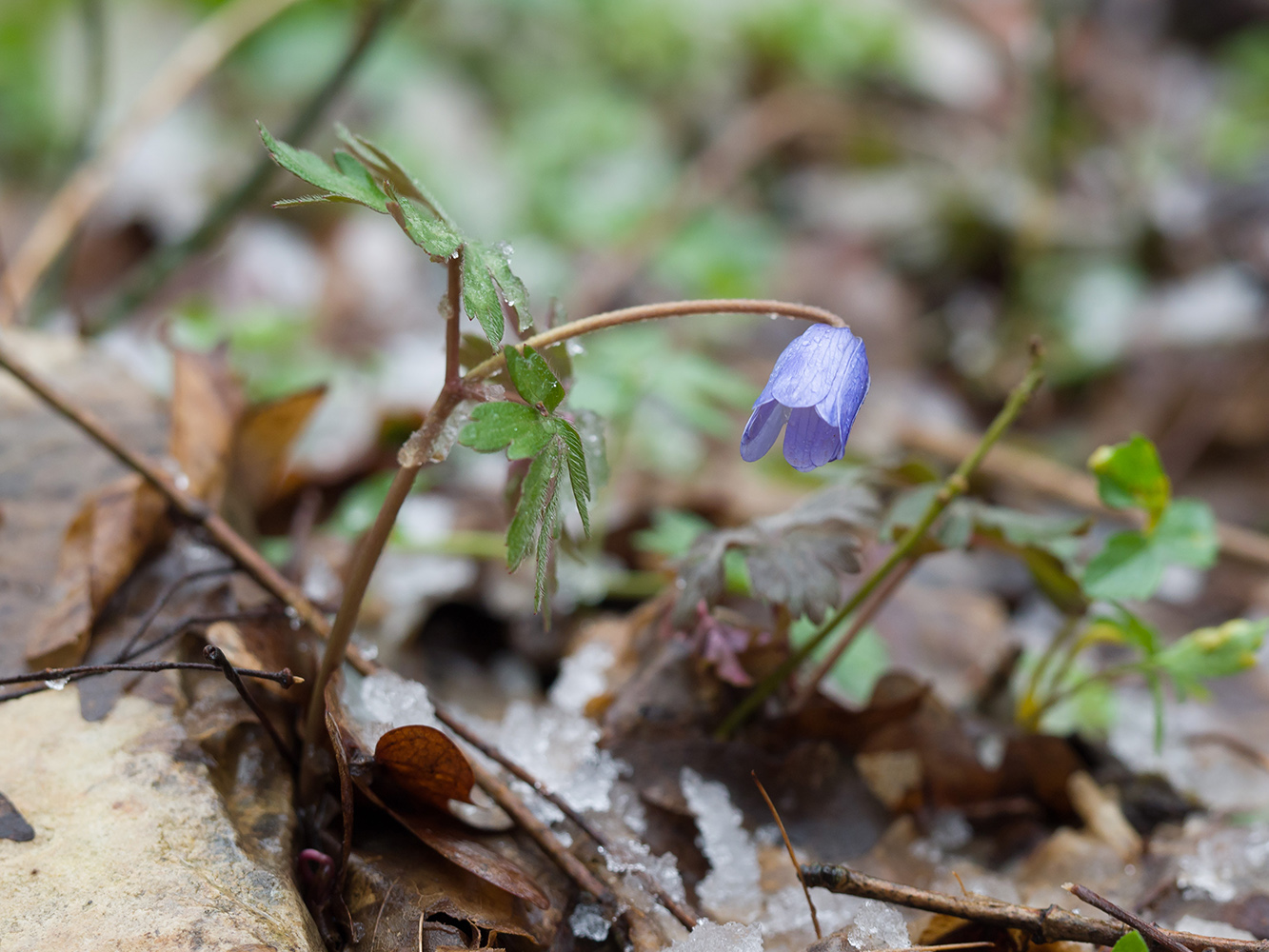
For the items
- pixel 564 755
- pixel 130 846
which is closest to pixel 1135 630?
pixel 564 755

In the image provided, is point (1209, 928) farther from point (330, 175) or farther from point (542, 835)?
point (330, 175)

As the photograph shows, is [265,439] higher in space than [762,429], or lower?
lower

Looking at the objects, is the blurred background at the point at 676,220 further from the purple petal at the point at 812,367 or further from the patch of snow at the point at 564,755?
the purple petal at the point at 812,367

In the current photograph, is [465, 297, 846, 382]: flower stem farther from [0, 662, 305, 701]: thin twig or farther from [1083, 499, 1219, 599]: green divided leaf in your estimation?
[1083, 499, 1219, 599]: green divided leaf

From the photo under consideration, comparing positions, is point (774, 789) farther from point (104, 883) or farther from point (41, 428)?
point (41, 428)

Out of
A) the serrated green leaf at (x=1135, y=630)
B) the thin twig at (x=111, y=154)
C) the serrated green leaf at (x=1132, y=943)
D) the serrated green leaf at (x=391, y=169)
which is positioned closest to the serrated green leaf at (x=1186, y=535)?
the serrated green leaf at (x=1135, y=630)

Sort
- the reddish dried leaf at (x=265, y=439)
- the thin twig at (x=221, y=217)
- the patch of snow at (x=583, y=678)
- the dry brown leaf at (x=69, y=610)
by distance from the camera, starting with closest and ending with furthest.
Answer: the dry brown leaf at (x=69, y=610)
the patch of snow at (x=583, y=678)
the reddish dried leaf at (x=265, y=439)
the thin twig at (x=221, y=217)
